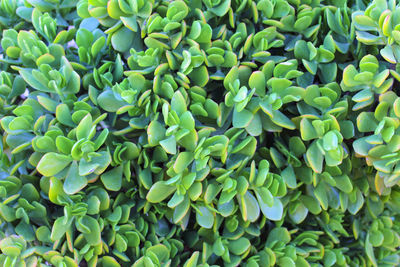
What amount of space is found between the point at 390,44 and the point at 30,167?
37.4 inches

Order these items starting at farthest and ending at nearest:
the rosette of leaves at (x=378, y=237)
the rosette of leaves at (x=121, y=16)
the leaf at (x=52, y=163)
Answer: the rosette of leaves at (x=378, y=237) → the rosette of leaves at (x=121, y=16) → the leaf at (x=52, y=163)

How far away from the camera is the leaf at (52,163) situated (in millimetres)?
932

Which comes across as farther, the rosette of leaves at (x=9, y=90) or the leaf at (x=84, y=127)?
the rosette of leaves at (x=9, y=90)

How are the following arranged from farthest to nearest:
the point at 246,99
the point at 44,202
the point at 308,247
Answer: the point at 308,247
the point at 44,202
the point at 246,99

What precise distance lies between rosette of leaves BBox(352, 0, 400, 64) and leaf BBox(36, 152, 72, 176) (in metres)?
0.77

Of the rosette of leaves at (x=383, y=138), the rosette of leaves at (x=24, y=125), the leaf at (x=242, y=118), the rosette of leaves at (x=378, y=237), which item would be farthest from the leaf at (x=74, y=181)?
the rosette of leaves at (x=378, y=237)

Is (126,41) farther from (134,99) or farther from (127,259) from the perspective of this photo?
(127,259)

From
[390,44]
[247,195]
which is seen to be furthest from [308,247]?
[390,44]

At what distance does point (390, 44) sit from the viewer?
1.03 metres

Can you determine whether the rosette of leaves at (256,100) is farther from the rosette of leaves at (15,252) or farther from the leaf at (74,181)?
the rosette of leaves at (15,252)

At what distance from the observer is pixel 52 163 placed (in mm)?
947

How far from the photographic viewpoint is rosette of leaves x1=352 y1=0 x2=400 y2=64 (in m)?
1.01

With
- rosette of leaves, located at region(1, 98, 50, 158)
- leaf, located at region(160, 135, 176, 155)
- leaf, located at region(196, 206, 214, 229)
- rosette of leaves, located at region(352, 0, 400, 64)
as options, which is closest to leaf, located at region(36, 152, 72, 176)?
rosette of leaves, located at region(1, 98, 50, 158)

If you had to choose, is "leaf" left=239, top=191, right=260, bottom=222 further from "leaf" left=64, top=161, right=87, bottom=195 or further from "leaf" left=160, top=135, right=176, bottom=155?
"leaf" left=64, top=161, right=87, bottom=195
